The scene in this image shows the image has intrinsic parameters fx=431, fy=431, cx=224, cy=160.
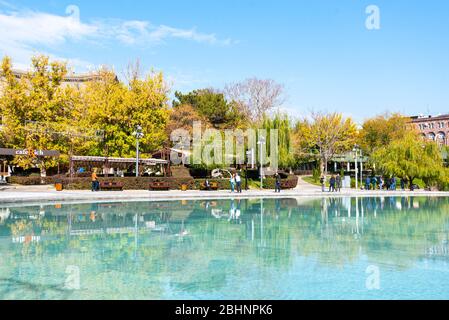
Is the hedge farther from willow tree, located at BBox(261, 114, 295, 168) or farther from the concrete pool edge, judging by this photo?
the concrete pool edge

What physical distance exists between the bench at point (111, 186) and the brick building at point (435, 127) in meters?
98.1

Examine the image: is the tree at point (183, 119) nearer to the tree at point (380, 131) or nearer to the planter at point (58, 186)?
the planter at point (58, 186)

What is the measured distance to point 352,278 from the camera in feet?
25.2

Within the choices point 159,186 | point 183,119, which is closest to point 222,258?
point 159,186

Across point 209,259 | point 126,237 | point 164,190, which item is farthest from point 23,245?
point 164,190

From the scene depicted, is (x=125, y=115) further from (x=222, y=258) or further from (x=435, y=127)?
(x=435, y=127)

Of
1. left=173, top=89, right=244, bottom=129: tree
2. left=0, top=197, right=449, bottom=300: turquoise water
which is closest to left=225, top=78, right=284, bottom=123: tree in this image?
left=173, top=89, right=244, bottom=129: tree

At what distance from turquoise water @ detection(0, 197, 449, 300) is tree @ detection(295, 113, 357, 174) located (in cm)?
4302

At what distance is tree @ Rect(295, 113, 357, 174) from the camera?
5898 centimetres

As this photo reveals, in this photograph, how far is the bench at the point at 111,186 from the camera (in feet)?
109

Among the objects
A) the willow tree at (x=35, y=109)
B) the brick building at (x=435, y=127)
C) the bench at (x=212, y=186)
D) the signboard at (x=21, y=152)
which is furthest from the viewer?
the brick building at (x=435, y=127)

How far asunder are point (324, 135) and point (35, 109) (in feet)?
122

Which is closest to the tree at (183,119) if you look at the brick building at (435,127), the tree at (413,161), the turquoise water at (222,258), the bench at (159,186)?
the bench at (159,186)
